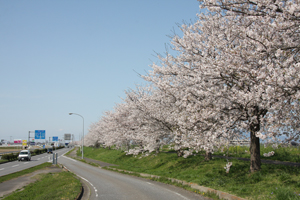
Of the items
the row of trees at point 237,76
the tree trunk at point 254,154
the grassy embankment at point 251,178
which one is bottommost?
the grassy embankment at point 251,178

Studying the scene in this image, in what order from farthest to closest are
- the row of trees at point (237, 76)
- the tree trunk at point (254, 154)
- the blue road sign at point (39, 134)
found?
the blue road sign at point (39, 134) → the tree trunk at point (254, 154) → the row of trees at point (237, 76)

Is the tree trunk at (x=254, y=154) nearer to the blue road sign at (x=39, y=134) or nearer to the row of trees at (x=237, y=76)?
the row of trees at (x=237, y=76)

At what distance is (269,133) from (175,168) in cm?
1291

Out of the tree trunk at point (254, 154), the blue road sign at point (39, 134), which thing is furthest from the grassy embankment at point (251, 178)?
the blue road sign at point (39, 134)

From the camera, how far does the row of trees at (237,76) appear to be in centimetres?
763

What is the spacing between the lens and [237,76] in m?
9.88

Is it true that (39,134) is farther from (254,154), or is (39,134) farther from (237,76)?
(237,76)

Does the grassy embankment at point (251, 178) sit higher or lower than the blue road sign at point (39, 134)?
lower

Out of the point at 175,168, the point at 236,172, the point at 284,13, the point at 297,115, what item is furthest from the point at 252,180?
the point at 175,168

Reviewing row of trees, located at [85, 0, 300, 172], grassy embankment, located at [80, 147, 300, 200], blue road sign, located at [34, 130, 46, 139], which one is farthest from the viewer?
blue road sign, located at [34, 130, 46, 139]

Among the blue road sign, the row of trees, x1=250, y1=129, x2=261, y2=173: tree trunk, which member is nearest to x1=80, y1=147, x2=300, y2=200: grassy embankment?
x1=250, y1=129, x2=261, y2=173: tree trunk

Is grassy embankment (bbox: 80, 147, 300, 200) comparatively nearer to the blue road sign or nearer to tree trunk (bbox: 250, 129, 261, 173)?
tree trunk (bbox: 250, 129, 261, 173)

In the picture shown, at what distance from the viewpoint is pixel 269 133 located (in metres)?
8.27

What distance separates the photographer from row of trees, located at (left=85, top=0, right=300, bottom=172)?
7629 mm
